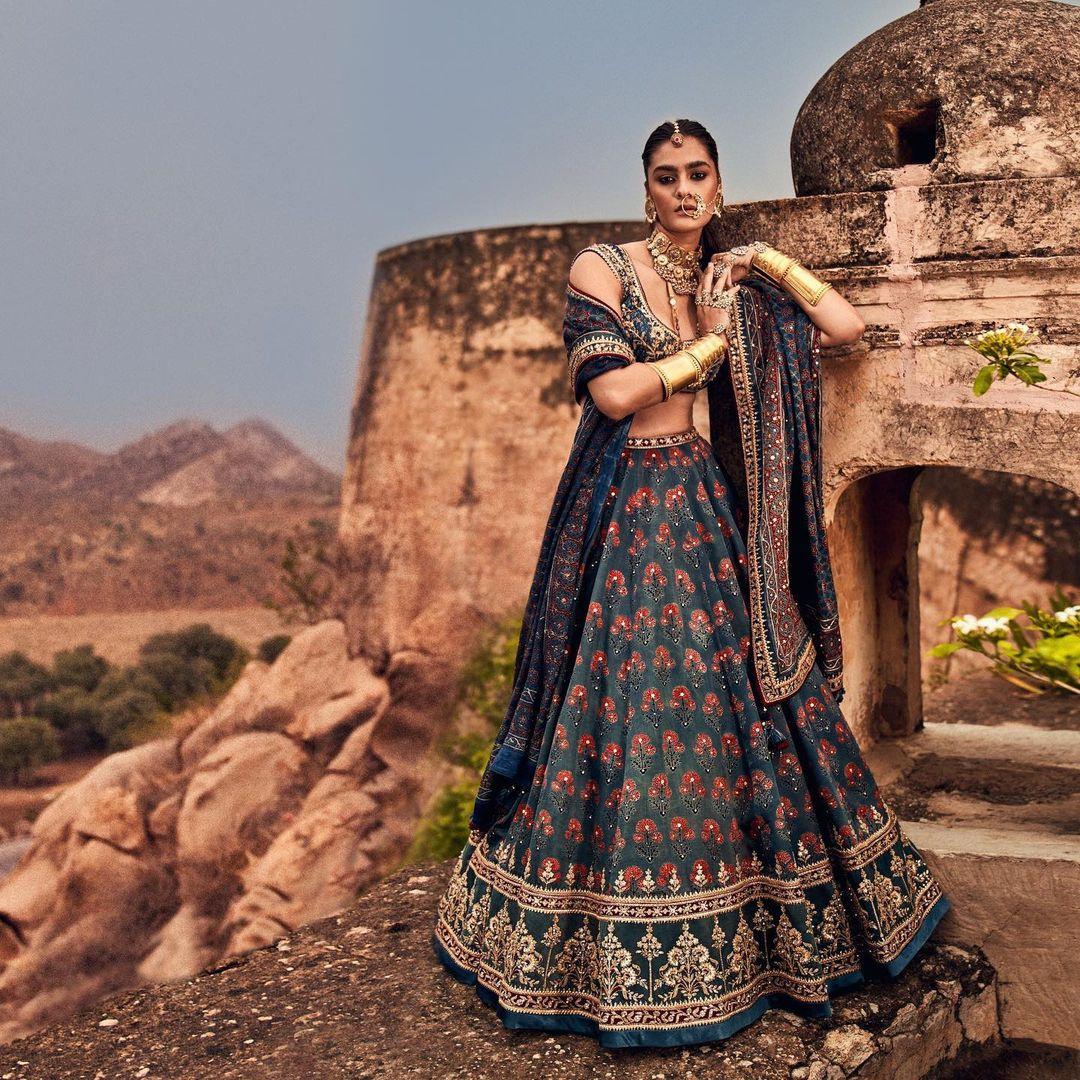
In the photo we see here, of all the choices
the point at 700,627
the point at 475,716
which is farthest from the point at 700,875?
the point at 475,716

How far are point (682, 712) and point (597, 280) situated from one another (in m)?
1.06

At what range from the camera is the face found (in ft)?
10.3

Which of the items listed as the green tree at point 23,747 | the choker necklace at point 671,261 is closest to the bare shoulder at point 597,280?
the choker necklace at point 671,261

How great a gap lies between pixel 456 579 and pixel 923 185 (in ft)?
25.5

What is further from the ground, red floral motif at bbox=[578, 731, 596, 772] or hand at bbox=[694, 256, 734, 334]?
hand at bbox=[694, 256, 734, 334]

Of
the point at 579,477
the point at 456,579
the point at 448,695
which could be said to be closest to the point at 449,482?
the point at 456,579

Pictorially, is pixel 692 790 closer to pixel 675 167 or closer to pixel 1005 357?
pixel 1005 357

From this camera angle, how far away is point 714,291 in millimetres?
3168

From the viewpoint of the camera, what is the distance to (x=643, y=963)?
291 centimetres

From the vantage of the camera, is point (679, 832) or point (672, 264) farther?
point (672, 264)

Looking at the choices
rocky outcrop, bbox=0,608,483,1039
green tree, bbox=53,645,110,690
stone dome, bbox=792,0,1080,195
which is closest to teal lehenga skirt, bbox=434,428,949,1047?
stone dome, bbox=792,0,1080,195

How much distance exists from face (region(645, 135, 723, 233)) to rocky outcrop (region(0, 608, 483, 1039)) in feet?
25.7

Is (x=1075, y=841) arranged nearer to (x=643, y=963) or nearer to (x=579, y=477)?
(x=643, y=963)

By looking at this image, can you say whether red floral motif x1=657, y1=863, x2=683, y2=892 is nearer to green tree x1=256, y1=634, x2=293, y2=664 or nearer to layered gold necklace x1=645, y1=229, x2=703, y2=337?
layered gold necklace x1=645, y1=229, x2=703, y2=337
